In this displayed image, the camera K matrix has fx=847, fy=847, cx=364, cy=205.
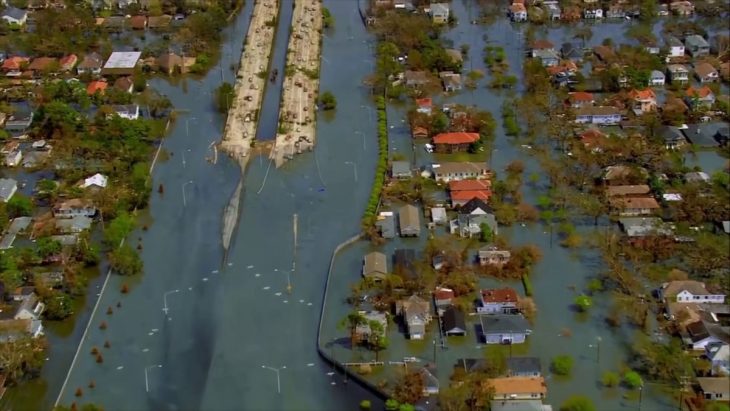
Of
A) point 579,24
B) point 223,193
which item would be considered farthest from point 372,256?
point 579,24

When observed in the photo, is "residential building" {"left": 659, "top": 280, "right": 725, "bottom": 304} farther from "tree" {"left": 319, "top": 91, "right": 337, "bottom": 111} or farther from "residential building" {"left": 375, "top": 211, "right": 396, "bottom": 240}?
"tree" {"left": 319, "top": 91, "right": 337, "bottom": 111}

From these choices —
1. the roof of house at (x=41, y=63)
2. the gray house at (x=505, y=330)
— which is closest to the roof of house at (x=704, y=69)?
the gray house at (x=505, y=330)

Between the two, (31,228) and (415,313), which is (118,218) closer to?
(31,228)

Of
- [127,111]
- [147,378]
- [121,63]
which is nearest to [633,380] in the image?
[147,378]

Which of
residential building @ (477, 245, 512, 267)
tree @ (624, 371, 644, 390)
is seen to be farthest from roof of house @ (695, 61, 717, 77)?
tree @ (624, 371, 644, 390)

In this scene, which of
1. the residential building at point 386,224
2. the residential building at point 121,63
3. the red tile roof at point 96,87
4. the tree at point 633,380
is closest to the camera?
the tree at point 633,380

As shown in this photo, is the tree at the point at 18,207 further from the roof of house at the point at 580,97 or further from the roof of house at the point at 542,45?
the roof of house at the point at 542,45
